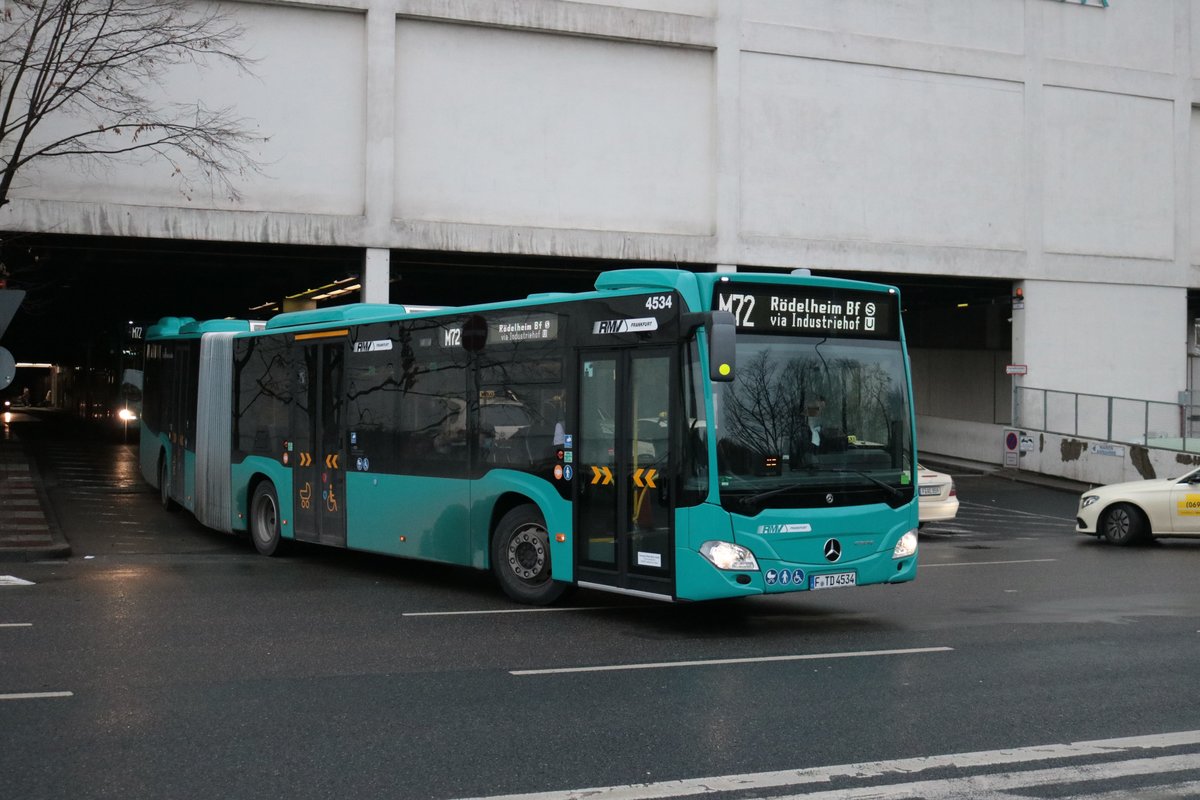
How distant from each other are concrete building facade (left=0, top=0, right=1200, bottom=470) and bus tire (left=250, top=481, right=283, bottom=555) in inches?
410

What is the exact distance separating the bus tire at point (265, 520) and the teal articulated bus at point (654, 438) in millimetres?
2409

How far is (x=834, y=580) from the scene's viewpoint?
10.9 m

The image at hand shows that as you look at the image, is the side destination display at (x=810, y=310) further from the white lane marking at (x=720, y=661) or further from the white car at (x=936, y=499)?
the white car at (x=936, y=499)

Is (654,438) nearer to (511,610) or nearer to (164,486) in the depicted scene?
(511,610)

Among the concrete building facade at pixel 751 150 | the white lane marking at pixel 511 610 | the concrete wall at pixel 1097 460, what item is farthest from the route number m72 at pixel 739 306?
the concrete wall at pixel 1097 460

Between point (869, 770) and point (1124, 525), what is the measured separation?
1483cm

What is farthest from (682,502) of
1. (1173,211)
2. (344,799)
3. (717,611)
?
(1173,211)

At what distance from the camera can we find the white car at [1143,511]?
62.8ft

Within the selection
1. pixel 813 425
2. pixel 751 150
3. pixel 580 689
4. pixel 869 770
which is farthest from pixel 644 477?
pixel 751 150

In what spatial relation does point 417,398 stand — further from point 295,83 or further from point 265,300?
point 265,300

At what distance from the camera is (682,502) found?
1062 centimetres

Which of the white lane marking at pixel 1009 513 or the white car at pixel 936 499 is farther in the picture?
the white lane marking at pixel 1009 513

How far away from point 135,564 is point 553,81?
16019 millimetres

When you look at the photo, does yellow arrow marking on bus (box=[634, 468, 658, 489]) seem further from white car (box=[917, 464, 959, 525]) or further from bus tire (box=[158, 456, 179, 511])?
bus tire (box=[158, 456, 179, 511])
